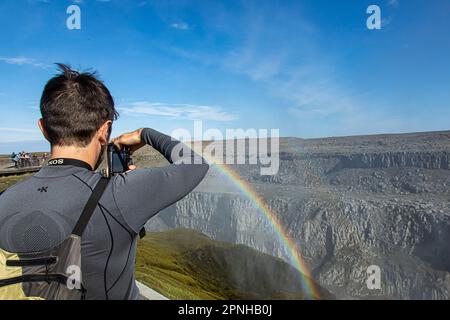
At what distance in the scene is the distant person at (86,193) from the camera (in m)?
2.22

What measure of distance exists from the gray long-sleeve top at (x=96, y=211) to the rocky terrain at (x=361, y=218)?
3792 inches

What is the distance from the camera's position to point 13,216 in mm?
2229

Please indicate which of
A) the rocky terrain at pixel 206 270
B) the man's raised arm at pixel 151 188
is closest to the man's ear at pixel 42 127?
the man's raised arm at pixel 151 188

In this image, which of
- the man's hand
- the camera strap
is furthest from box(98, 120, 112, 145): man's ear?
the man's hand

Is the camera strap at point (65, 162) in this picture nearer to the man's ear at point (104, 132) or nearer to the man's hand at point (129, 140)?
the man's ear at point (104, 132)

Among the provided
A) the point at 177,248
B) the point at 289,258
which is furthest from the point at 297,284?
the point at 177,248

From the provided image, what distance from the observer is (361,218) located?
10675cm

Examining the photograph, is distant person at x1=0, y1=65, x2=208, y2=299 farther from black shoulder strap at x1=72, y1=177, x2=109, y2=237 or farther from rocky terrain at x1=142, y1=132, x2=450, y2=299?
rocky terrain at x1=142, y1=132, x2=450, y2=299

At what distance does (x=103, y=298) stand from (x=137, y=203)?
2.42ft

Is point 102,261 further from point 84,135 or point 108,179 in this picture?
point 84,135

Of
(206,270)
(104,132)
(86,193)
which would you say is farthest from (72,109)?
(206,270)

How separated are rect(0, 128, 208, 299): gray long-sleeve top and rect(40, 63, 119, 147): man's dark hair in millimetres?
230

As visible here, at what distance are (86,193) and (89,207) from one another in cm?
10
